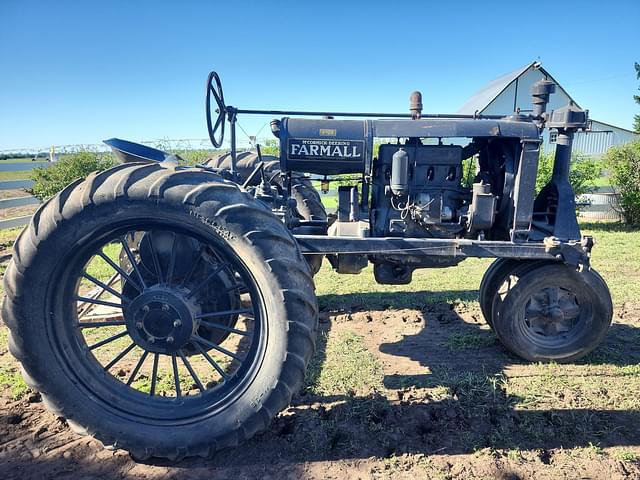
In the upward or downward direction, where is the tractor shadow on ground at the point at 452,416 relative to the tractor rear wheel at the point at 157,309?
downward

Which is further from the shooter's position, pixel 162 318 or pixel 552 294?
pixel 552 294

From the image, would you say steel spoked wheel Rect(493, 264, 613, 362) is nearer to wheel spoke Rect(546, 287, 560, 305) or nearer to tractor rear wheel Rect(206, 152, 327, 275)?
wheel spoke Rect(546, 287, 560, 305)

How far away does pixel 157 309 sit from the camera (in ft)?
7.98

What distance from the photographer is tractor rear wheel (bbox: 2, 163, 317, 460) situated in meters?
2.22

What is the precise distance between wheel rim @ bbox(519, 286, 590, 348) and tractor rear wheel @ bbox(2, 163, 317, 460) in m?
2.07

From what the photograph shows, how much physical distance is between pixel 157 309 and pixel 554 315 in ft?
9.49

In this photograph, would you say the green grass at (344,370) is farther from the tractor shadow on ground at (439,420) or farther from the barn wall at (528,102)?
the barn wall at (528,102)

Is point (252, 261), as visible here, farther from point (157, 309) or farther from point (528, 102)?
point (528, 102)

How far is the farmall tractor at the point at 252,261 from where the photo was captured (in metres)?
2.24

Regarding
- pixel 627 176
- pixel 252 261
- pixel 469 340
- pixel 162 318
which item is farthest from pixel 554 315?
pixel 627 176

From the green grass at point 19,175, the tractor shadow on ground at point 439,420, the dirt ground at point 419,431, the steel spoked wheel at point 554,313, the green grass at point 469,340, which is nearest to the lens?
the dirt ground at point 419,431

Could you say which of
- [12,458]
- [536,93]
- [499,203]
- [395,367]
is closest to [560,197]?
[499,203]

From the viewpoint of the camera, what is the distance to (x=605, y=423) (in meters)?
2.74

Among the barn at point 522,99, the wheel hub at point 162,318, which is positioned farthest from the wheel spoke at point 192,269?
the barn at point 522,99
